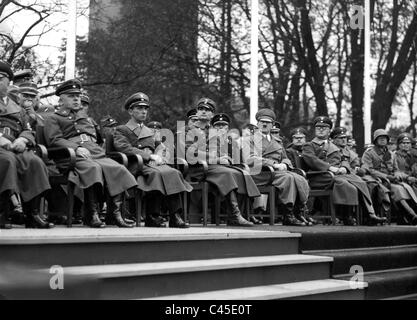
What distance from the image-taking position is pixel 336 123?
54.8 ft

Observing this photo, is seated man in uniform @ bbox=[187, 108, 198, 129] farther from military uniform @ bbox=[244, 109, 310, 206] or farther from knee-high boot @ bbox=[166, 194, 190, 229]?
knee-high boot @ bbox=[166, 194, 190, 229]

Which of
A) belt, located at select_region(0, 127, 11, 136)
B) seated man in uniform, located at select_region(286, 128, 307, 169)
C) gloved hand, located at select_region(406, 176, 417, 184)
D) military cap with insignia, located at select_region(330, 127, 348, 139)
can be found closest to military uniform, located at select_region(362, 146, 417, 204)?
gloved hand, located at select_region(406, 176, 417, 184)

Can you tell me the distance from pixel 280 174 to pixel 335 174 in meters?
1.21

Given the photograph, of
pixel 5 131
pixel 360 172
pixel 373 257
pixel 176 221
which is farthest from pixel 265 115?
pixel 5 131

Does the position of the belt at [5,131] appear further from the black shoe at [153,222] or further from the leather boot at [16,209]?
the black shoe at [153,222]

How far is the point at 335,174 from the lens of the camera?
7.98m

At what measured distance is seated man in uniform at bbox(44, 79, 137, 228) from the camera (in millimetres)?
5211

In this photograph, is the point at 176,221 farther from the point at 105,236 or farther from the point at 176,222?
the point at 105,236

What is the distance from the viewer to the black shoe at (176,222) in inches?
228

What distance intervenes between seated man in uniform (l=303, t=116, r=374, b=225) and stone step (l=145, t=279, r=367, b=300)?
2.80 metres

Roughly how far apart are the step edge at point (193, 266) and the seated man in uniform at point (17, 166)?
3.81 feet

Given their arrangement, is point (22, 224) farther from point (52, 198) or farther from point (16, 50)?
point (16, 50)

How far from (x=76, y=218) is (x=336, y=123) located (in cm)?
1170

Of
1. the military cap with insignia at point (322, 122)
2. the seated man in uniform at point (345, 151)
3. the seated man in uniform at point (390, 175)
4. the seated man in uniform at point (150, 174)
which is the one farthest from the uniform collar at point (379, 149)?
the seated man in uniform at point (150, 174)
